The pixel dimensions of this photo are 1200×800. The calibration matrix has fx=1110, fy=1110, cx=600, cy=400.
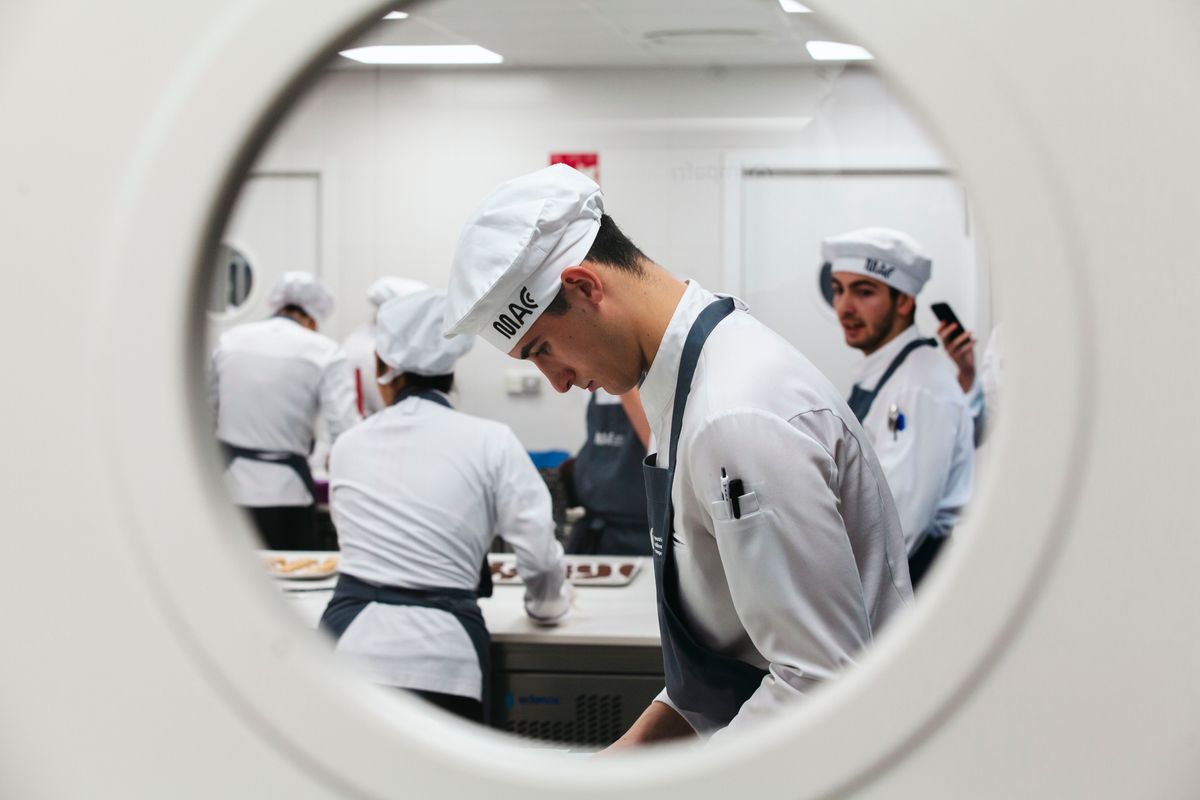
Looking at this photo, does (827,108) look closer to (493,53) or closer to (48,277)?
(493,53)

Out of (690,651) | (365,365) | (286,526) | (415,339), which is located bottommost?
(286,526)

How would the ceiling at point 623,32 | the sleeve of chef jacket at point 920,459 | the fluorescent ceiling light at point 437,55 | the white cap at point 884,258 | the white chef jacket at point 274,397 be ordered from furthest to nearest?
1. the fluorescent ceiling light at point 437,55
2. the white chef jacket at point 274,397
3. the ceiling at point 623,32
4. the white cap at point 884,258
5. the sleeve of chef jacket at point 920,459

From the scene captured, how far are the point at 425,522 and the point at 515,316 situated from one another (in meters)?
0.87

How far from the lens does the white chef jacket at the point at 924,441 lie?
1.92 metres

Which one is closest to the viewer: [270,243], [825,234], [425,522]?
[425,522]

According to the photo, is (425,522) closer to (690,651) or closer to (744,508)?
(690,651)

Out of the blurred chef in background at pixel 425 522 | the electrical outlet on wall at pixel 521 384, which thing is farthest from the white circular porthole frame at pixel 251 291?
the blurred chef in background at pixel 425 522

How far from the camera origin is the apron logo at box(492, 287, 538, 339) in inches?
34.5

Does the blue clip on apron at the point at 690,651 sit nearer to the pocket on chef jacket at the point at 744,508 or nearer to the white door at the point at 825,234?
the pocket on chef jacket at the point at 744,508

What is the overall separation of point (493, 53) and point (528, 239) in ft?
8.78

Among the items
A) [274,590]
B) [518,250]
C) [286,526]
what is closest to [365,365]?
[286,526]

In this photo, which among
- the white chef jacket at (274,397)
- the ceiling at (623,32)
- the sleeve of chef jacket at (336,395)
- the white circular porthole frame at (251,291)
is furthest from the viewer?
the white circular porthole frame at (251,291)

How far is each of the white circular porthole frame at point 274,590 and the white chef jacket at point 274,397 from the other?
88.2 inches

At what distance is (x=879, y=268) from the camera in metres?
2.15
